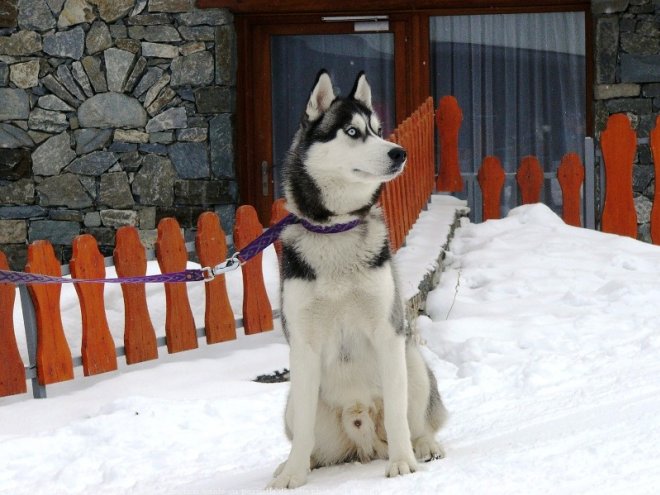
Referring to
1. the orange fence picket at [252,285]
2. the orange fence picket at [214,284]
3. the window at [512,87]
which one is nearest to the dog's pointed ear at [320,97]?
the orange fence picket at [214,284]

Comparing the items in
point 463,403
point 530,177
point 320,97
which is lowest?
point 463,403

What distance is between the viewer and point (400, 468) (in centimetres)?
328

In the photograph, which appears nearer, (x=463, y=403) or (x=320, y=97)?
(x=320, y=97)

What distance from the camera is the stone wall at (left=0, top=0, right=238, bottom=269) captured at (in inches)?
376

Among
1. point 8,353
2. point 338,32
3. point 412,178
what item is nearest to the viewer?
point 8,353

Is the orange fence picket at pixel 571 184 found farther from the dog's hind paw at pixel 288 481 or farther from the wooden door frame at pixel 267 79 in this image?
the dog's hind paw at pixel 288 481

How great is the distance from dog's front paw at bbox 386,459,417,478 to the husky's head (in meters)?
0.82

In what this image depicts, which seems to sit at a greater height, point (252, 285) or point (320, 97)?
point (320, 97)

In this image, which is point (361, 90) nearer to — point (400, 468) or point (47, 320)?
point (400, 468)

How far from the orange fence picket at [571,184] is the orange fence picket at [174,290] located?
4348 millimetres

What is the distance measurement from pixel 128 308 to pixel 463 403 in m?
2.09

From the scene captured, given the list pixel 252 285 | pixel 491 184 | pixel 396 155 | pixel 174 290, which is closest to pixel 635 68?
pixel 491 184

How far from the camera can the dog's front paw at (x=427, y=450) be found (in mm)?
3531

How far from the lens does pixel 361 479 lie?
3324mm
